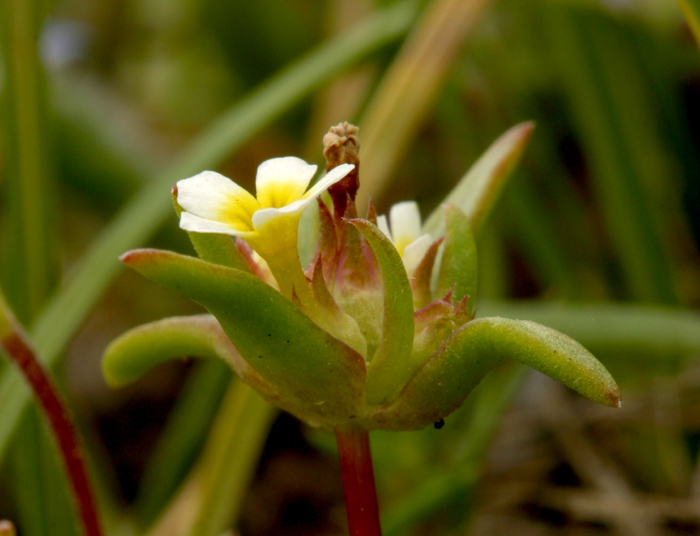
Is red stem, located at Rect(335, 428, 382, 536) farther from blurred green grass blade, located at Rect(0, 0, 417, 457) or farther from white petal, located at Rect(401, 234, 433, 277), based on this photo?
blurred green grass blade, located at Rect(0, 0, 417, 457)

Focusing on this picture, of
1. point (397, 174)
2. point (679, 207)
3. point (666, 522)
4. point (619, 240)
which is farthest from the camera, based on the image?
point (397, 174)

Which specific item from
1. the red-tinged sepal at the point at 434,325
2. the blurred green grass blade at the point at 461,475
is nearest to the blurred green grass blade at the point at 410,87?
the blurred green grass blade at the point at 461,475

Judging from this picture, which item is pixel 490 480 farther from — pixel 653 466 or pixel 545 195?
pixel 545 195

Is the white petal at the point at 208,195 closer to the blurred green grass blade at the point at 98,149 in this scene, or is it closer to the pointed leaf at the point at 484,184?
the pointed leaf at the point at 484,184

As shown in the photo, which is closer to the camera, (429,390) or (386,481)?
(429,390)

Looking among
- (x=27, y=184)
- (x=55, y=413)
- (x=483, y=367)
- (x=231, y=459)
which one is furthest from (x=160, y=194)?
(x=483, y=367)

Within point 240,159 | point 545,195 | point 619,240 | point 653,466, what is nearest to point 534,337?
point 653,466

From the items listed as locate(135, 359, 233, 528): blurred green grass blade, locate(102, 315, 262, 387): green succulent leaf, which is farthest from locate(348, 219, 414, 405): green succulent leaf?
locate(135, 359, 233, 528): blurred green grass blade
